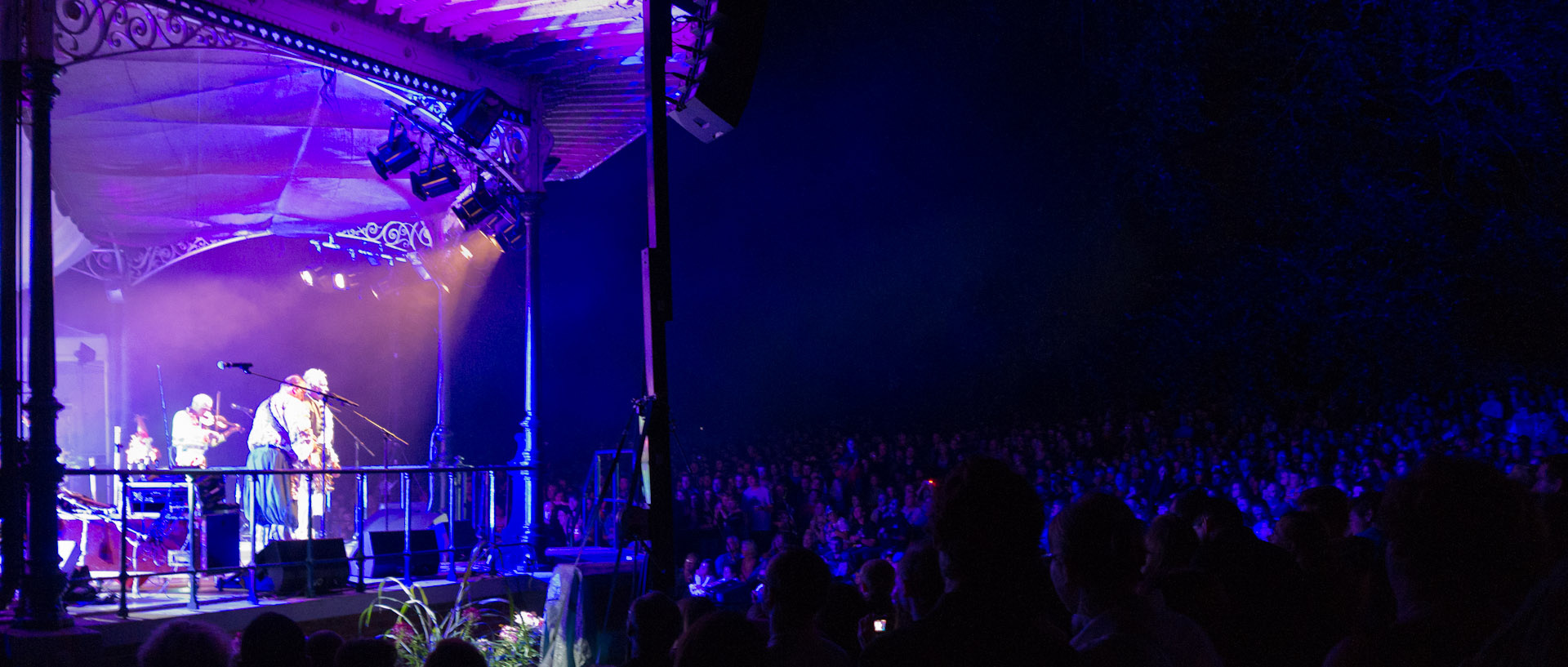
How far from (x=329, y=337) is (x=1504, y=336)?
660 inches

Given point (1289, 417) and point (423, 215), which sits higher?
point (423, 215)

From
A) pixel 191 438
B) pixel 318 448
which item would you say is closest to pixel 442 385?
pixel 191 438

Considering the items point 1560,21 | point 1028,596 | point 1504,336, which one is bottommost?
point 1028,596

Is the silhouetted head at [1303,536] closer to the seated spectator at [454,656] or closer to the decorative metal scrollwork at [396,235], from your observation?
the seated spectator at [454,656]

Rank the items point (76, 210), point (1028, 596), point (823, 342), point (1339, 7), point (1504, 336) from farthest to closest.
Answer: point (823, 342) < point (1339, 7) < point (1504, 336) < point (76, 210) < point (1028, 596)

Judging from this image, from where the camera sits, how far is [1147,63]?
1697 cm

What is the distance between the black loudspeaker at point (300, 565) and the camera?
281 inches

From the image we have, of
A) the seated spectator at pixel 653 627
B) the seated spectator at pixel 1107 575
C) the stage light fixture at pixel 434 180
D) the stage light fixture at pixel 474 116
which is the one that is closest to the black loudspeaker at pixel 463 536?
the stage light fixture at pixel 434 180

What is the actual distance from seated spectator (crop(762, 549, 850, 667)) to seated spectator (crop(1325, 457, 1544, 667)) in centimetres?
139

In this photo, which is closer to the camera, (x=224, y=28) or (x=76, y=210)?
(x=224, y=28)

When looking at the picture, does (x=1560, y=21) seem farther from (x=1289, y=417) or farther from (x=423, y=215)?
(x=423, y=215)

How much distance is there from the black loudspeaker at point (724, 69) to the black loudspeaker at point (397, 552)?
4.17m

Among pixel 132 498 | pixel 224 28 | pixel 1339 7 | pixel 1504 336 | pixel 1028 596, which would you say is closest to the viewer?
pixel 1028 596

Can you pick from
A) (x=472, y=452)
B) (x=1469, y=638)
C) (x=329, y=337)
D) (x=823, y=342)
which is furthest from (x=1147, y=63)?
(x=1469, y=638)
